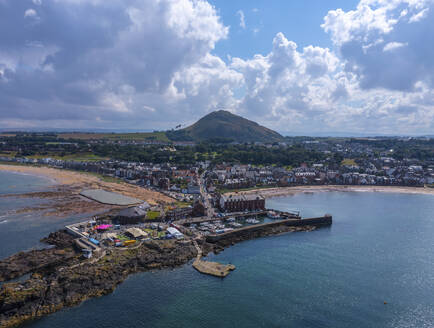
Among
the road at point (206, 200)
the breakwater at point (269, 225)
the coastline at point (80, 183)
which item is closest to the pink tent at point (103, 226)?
the breakwater at point (269, 225)

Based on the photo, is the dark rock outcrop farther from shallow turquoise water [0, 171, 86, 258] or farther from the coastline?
the coastline

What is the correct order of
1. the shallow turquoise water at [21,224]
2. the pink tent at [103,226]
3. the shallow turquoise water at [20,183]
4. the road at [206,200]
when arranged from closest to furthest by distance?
the shallow turquoise water at [21,224] → the pink tent at [103,226] → the road at [206,200] → the shallow turquoise water at [20,183]

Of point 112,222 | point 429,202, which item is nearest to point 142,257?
point 112,222

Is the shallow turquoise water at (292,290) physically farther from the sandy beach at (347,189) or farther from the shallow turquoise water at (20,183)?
the shallow turquoise water at (20,183)

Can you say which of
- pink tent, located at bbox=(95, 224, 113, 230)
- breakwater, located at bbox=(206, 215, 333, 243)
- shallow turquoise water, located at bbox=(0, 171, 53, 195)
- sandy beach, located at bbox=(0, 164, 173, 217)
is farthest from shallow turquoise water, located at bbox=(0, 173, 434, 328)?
shallow turquoise water, located at bbox=(0, 171, 53, 195)

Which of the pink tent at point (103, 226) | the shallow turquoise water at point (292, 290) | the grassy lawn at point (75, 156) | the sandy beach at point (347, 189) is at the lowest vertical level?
the shallow turquoise water at point (292, 290)

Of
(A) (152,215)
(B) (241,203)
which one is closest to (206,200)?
(B) (241,203)
